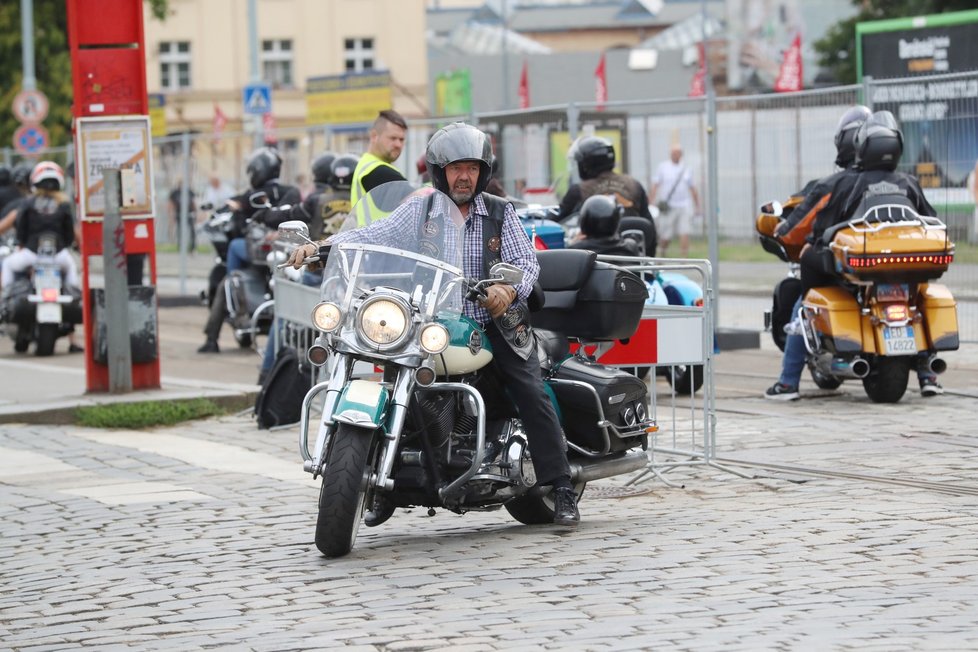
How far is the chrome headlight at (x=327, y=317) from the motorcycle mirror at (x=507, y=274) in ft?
2.07

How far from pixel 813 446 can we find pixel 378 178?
2894mm

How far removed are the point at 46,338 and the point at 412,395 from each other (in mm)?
11719

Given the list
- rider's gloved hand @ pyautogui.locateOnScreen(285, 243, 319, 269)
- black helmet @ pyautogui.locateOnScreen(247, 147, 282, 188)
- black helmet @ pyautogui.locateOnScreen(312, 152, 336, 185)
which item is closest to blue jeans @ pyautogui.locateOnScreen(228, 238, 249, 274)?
black helmet @ pyautogui.locateOnScreen(247, 147, 282, 188)

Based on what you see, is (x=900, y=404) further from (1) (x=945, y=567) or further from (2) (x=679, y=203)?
(2) (x=679, y=203)

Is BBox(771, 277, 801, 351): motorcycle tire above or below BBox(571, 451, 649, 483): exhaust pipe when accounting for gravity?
above

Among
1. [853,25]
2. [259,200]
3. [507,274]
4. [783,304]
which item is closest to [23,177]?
[259,200]

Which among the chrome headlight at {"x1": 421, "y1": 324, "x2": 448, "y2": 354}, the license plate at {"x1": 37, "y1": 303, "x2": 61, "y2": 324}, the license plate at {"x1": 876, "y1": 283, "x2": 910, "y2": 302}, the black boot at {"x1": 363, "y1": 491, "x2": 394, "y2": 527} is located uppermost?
A: the chrome headlight at {"x1": 421, "y1": 324, "x2": 448, "y2": 354}

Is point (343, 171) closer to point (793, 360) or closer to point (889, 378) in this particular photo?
point (793, 360)

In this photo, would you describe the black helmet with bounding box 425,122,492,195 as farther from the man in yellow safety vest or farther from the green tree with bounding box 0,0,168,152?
the green tree with bounding box 0,0,168,152

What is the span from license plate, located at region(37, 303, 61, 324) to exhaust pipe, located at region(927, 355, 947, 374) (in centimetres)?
935

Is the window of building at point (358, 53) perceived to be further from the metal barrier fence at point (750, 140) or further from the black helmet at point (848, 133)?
the black helmet at point (848, 133)

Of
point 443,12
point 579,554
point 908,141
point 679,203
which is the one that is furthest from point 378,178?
point 443,12

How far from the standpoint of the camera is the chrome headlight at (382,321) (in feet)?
22.8

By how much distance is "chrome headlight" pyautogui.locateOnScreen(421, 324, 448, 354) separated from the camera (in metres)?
6.89
